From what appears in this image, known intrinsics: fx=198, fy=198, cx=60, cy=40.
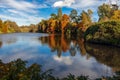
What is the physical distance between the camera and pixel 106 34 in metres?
28.8

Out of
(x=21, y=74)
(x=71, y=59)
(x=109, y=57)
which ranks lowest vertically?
(x=109, y=57)

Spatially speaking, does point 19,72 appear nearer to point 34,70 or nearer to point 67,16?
point 34,70

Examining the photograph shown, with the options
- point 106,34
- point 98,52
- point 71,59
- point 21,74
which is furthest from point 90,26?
point 21,74

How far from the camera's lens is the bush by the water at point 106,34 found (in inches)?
1064

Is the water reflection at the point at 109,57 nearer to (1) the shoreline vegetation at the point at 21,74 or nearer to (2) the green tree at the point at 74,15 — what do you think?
(1) the shoreline vegetation at the point at 21,74

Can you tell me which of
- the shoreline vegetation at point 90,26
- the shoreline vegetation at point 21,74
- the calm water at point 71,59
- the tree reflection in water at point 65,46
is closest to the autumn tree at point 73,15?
the shoreline vegetation at point 90,26

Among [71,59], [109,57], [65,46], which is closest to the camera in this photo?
[71,59]

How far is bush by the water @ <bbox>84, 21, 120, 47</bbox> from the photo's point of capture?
2702cm

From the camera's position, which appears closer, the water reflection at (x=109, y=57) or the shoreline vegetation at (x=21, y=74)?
the shoreline vegetation at (x=21, y=74)

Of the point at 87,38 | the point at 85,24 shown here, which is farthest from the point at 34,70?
the point at 85,24

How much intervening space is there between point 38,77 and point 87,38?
30.4m

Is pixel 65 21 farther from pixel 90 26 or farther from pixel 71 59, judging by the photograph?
pixel 71 59

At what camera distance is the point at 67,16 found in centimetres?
8012

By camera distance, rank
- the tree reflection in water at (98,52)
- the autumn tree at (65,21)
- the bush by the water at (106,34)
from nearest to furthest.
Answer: the tree reflection in water at (98,52), the bush by the water at (106,34), the autumn tree at (65,21)
